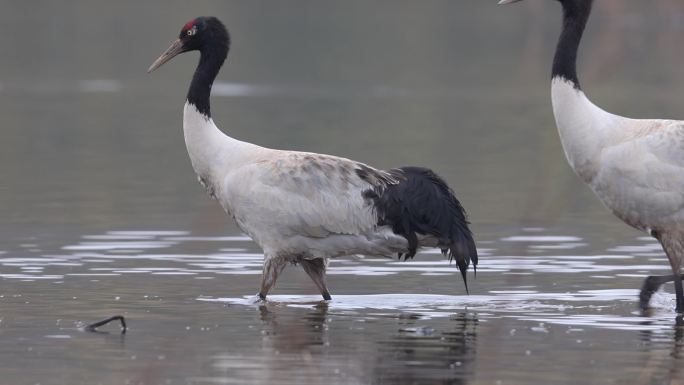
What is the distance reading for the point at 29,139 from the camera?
99.9 ft

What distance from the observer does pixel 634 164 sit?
41.9 ft

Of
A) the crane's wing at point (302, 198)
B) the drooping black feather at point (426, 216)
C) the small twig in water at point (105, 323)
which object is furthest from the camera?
the crane's wing at point (302, 198)

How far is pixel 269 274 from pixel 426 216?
1323 mm

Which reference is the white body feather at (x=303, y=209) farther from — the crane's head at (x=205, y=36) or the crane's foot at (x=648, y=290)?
the crane's foot at (x=648, y=290)

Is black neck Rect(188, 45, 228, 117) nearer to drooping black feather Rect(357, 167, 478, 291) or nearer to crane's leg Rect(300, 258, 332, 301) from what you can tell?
crane's leg Rect(300, 258, 332, 301)

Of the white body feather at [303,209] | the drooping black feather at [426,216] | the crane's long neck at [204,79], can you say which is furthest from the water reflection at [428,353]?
the crane's long neck at [204,79]

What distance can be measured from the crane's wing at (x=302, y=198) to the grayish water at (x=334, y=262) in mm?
573

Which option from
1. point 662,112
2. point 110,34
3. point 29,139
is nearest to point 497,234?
point 29,139

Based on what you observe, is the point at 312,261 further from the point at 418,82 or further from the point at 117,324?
the point at 418,82

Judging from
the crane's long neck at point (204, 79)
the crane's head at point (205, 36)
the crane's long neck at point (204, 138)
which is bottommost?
the crane's long neck at point (204, 138)

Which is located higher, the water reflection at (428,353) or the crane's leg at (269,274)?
the water reflection at (428,353)

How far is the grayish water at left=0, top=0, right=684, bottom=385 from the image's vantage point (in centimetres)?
1012

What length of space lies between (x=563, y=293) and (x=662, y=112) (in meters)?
23.3

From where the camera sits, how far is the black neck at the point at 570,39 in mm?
13422
